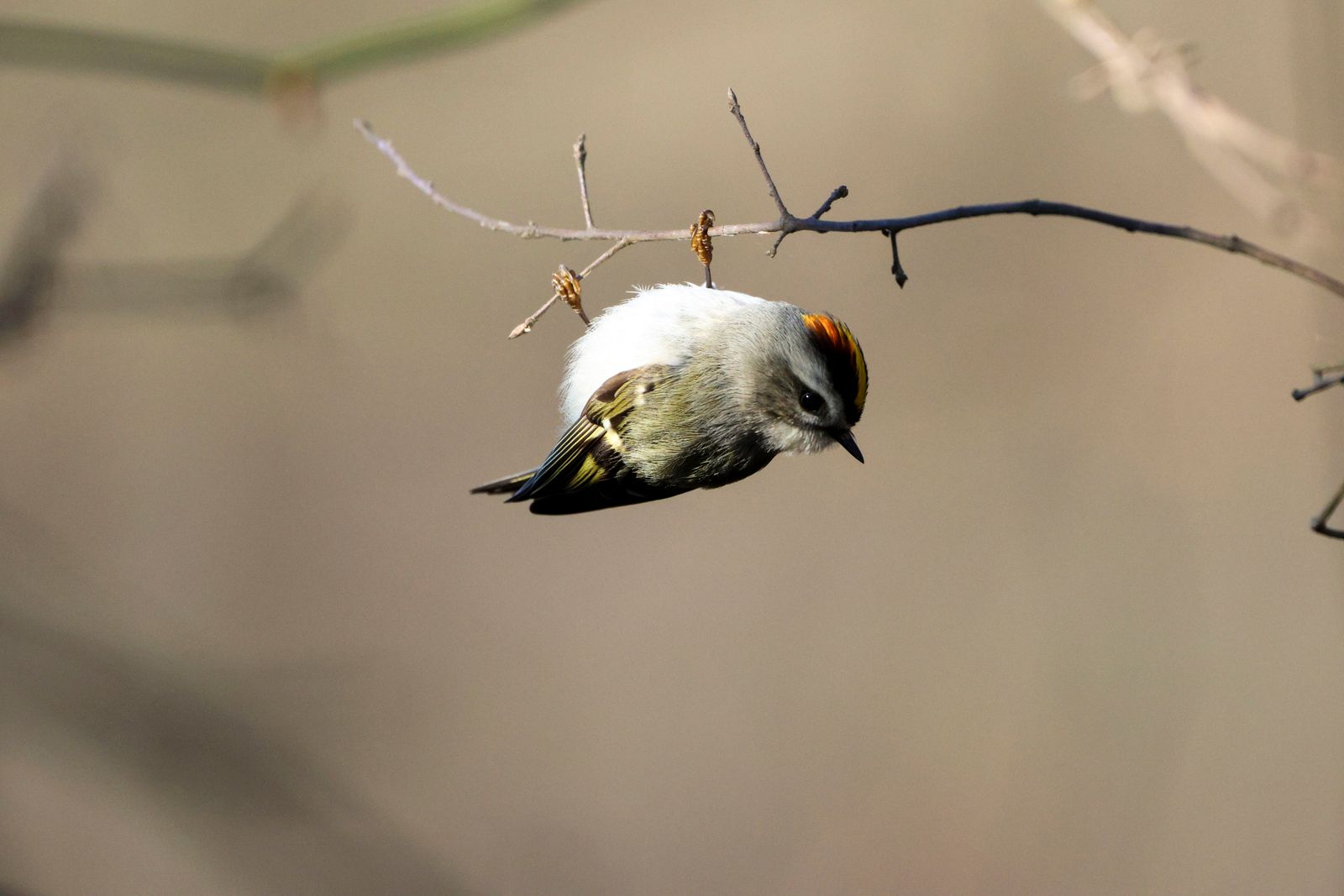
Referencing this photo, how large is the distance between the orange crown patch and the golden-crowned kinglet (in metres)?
0.02

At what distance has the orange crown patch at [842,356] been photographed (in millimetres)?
1242

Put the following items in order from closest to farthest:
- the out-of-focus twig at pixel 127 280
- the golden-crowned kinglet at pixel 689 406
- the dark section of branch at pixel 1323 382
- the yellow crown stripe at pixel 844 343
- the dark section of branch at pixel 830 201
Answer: the dark section of branch at pixel 1323 382 → the dark section of branch at pixel 830 201 → the out-of-focus twig at pixel 127 280 → the yellow crown stripe at pixel 844 343 → the golden-crowned kinglet at pixel 689 406

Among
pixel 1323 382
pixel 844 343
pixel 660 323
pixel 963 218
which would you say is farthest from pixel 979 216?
pixel 660 323

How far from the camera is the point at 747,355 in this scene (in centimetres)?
141

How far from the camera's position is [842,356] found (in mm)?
1244

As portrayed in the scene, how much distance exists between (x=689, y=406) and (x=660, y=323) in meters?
0.15

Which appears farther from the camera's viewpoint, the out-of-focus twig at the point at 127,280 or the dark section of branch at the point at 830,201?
the out-of-focus twig at the point at 127,280

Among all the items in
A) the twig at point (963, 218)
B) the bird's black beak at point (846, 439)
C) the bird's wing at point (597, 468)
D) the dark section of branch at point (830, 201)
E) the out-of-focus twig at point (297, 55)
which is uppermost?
the out-of-focus twig at point (297, 55)

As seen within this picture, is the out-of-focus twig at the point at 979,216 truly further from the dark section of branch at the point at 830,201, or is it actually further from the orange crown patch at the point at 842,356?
the orange crown patch at the point at 842,356

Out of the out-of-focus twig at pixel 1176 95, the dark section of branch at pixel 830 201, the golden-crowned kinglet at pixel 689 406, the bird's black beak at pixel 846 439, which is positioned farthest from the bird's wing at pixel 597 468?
the out-of-focus twig at pixel 1176 95

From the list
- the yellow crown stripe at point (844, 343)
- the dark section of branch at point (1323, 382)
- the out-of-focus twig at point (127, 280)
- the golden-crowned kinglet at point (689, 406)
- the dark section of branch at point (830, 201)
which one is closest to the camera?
the dark section of branch at point (1323, 382)

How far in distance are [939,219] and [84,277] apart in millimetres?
1113

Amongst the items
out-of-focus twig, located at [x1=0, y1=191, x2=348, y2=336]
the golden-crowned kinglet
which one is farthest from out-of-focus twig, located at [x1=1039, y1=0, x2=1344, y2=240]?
out-of-focus twig, located at [x1=0, y1=191, x2=348, y2=336]

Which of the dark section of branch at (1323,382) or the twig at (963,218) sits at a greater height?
the twig at (963,218)
